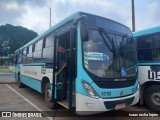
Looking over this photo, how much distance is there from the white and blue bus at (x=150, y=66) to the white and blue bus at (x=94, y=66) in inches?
47.6

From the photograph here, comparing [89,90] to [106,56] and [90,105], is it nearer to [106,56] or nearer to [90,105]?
[90,105]

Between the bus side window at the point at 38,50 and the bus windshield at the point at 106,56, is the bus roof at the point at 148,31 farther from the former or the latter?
the bus side window at the point at 38,50

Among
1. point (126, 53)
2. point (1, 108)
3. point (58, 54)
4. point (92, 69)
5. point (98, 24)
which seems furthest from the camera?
point (1, 108)

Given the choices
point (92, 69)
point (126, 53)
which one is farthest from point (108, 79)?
point (126, 53)

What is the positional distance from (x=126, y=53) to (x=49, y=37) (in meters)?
3.15

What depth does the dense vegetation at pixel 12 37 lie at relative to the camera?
182 ft

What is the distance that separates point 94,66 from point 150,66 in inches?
114

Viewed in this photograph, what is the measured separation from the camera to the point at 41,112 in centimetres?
722

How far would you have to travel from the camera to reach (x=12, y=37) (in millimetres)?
56688

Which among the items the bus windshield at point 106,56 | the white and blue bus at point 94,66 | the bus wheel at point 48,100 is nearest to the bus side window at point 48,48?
the white and blue bus at point 94,66

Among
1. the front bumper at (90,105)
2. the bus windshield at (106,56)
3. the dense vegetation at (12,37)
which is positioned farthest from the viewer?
the dense vegetation at (12,37)

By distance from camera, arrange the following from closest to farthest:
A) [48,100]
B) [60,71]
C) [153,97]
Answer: [60,71] < [153,97] < [48,100]

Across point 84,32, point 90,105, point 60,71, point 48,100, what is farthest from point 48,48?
point 90,105

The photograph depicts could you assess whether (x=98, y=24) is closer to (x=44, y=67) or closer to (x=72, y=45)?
(x=72, y=45)
